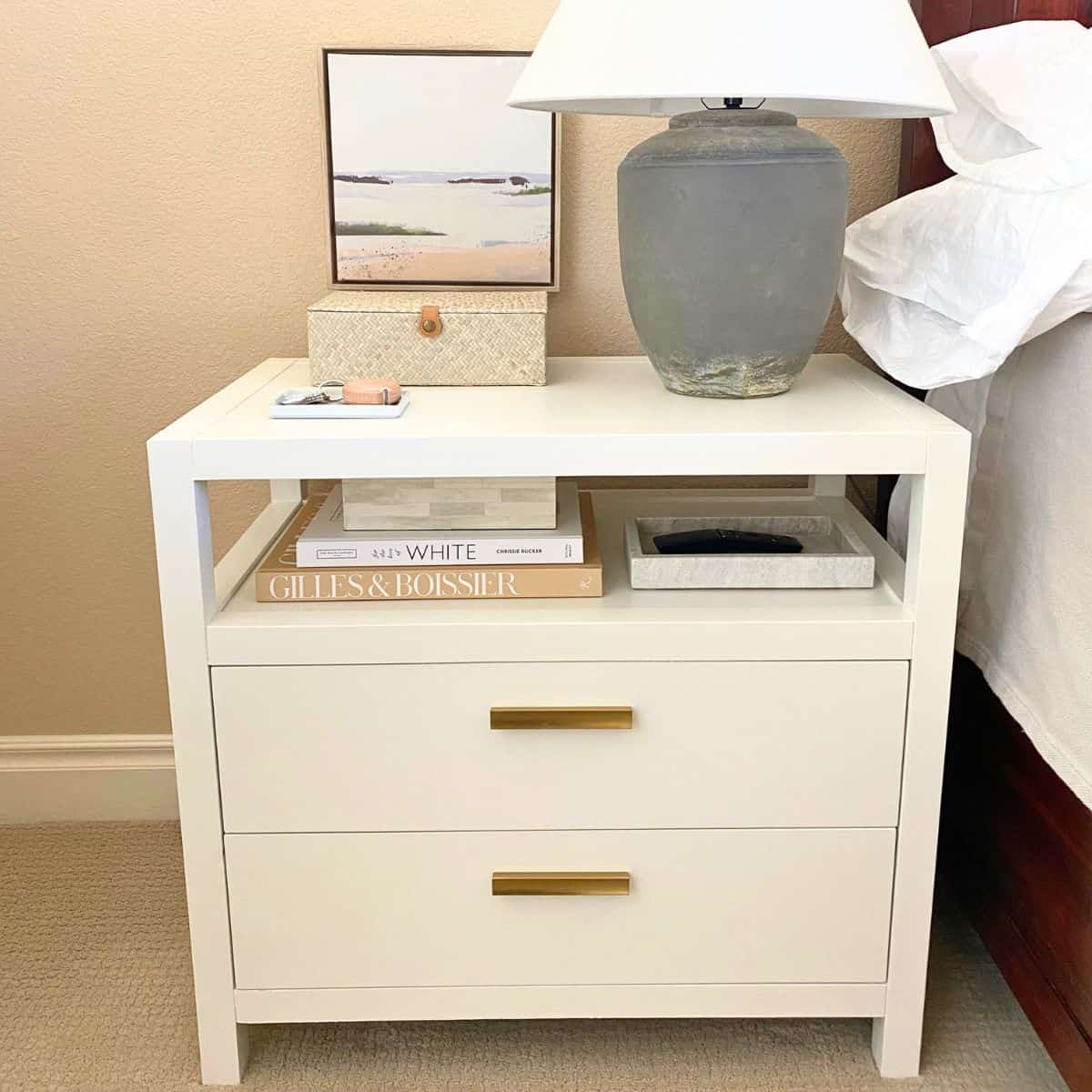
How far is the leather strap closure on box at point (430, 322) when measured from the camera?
1220mm

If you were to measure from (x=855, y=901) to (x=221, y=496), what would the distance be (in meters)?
0.93

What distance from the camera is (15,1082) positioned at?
120 centimetres

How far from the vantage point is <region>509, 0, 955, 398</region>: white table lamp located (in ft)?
3.13

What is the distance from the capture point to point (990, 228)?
1.08m

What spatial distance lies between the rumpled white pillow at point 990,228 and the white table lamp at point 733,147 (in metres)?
0.08

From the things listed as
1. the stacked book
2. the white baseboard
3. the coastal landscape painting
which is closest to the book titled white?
the stacked book

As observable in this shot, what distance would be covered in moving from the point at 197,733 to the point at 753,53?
74cm

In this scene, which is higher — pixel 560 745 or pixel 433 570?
pixel 433 570

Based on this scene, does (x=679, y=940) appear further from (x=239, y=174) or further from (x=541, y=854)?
(x=239, y=174)

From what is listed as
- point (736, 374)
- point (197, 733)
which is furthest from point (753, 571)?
point (197, 733)

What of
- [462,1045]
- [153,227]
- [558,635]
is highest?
[153,227]

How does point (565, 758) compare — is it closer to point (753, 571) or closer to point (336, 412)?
point (753, 571)

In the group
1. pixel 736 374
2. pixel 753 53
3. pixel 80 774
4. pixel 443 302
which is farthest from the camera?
pixel 80 774

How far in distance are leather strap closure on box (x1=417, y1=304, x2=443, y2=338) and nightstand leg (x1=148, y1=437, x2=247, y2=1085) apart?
28 centimetres
